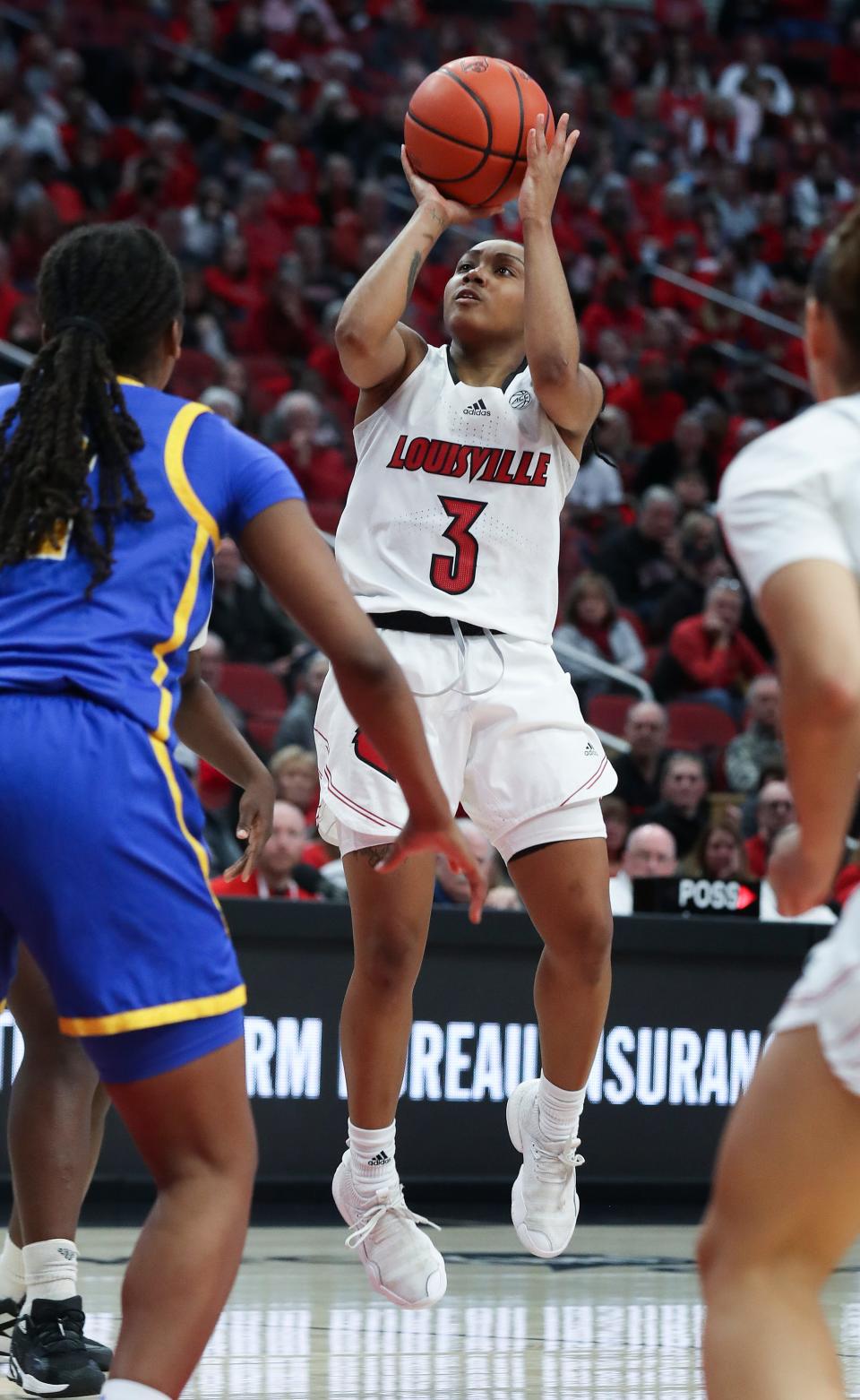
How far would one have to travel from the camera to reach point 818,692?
87.0 inches

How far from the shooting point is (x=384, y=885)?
4.51 metres

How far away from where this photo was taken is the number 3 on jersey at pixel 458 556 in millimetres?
4594

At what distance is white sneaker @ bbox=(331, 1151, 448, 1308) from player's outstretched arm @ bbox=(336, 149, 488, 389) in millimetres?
1895

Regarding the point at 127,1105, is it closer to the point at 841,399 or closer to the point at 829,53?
the point at 841,399

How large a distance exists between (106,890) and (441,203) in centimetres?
249

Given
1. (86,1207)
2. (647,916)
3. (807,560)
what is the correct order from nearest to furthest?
(807,560)
(86,1207)
(647,916)

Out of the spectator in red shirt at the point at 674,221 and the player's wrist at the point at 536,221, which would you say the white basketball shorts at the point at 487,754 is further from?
the spectator in red shirt at the point at 674,221

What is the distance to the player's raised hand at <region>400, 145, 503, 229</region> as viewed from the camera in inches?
181

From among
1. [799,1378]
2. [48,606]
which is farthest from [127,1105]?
[799,1378]

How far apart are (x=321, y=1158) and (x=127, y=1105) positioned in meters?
4.61

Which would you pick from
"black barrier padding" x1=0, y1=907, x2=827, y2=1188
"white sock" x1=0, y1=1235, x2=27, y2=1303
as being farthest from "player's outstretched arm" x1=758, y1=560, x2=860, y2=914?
"black barrier padding" x1=0, y1=907, x2=827, y2=1188

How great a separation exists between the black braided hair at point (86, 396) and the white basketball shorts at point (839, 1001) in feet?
3.72

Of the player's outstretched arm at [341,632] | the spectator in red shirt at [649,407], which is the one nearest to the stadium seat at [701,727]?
the spectator in red shirt at [649,407]

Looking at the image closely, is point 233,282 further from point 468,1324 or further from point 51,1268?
point 51,1268
